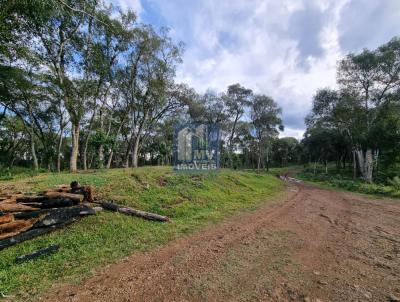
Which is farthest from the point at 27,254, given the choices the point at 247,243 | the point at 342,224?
the point at 342,224

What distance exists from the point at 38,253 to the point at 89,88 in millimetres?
14273

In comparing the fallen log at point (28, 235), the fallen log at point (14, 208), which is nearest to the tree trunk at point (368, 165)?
the fallen log at point (28, 235)

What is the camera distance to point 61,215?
5660 mm

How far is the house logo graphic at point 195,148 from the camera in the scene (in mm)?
17344

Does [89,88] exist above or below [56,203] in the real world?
above

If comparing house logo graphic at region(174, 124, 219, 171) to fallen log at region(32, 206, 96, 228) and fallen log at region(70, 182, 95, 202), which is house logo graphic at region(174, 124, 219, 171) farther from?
fallen log at region(32, 206, 96, 228)

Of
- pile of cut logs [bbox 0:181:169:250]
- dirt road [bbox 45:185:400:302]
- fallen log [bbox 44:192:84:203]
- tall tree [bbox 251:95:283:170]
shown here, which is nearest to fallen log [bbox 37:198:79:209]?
pile of cut logs [bbox 0:181:169:250]

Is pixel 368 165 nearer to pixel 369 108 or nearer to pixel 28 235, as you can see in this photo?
pixel 369 108

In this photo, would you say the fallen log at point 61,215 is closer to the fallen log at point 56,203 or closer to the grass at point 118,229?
the grass at point 118,229

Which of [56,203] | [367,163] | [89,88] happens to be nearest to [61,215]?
[56,203]

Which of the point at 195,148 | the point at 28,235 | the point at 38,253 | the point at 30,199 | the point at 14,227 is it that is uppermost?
the point at 195,148

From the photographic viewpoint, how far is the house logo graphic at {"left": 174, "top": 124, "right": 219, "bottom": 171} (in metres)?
17.3

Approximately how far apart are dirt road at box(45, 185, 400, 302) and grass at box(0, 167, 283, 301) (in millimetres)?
443

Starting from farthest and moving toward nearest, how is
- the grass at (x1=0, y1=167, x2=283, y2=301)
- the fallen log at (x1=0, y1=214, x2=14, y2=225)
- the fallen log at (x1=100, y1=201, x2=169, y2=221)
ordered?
1. the fallen log at (x1=100, y1=201, x2=169, y2=221)
2. the fallen log at (x1=0, y1=214, x2=14, y2=225)
3. the grass at (x1=0, y1=167, x2=283, y2=301)
